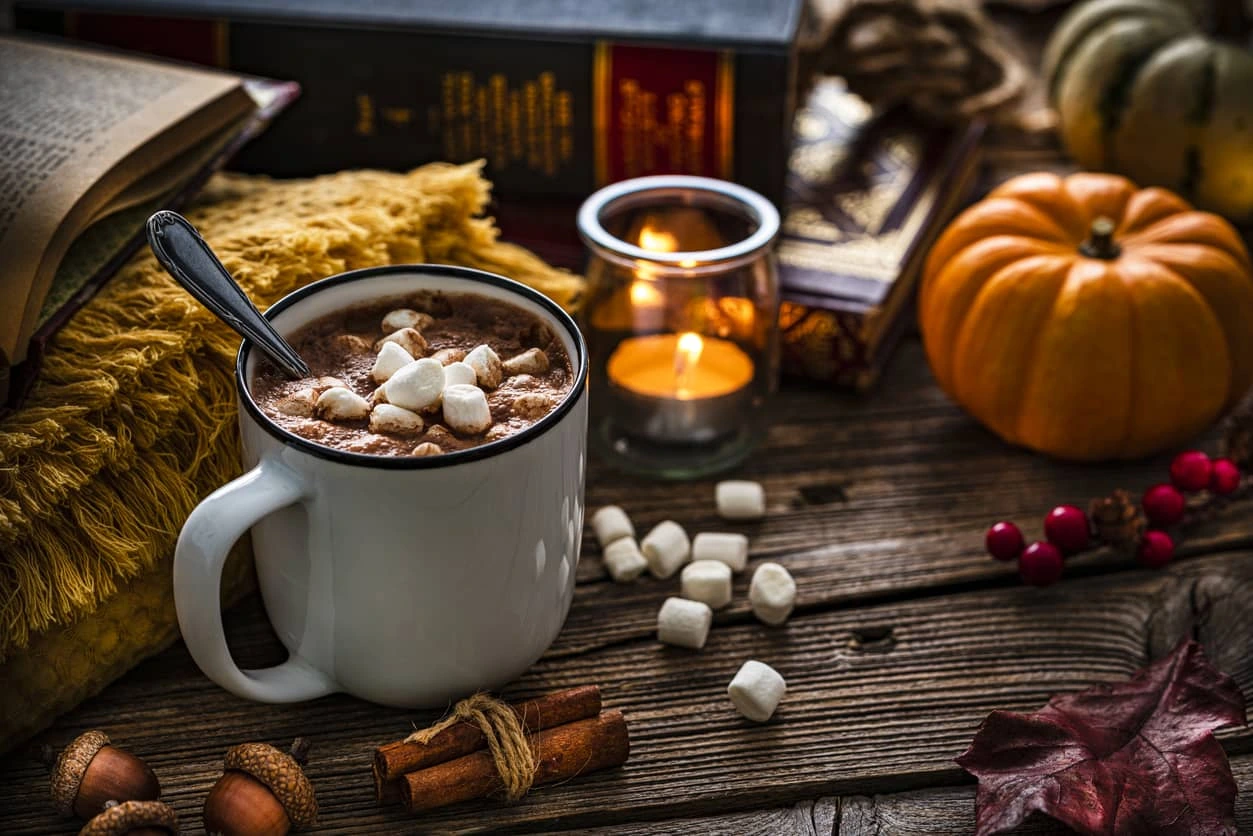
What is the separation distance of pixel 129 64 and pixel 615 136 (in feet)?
1.77

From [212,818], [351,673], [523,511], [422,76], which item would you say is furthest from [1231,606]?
[422,76]

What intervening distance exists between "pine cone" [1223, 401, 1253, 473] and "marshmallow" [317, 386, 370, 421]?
0.89 m

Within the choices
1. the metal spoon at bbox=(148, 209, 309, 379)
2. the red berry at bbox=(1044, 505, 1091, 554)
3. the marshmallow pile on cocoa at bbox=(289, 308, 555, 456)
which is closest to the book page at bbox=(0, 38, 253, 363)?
the metal spoon at bbox=(148, 209, 309, 379)

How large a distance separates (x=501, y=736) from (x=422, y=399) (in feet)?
0.86

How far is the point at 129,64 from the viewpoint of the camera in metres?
1.30

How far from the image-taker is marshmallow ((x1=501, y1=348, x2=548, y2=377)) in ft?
3.29

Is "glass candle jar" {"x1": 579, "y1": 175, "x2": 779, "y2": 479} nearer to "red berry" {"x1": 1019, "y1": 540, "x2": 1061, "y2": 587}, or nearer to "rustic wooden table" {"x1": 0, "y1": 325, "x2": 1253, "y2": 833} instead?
"rustic wooden table" {"x1": 0, "y1": 325, "x2": 1253, "y2": 833}

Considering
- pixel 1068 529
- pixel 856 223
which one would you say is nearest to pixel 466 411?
pixel 1068 529

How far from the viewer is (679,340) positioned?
1381 millimetres

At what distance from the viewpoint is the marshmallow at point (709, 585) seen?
1.17 metres

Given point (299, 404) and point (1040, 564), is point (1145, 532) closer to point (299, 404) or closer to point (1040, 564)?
point (1040, 564)

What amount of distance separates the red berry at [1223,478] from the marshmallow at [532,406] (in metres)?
0.69

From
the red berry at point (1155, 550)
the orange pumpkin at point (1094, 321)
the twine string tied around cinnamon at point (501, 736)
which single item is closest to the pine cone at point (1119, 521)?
the red berry at point (1155, 550)

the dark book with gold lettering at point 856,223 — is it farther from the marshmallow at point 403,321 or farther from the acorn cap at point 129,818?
the acorn cap at point 129,818
